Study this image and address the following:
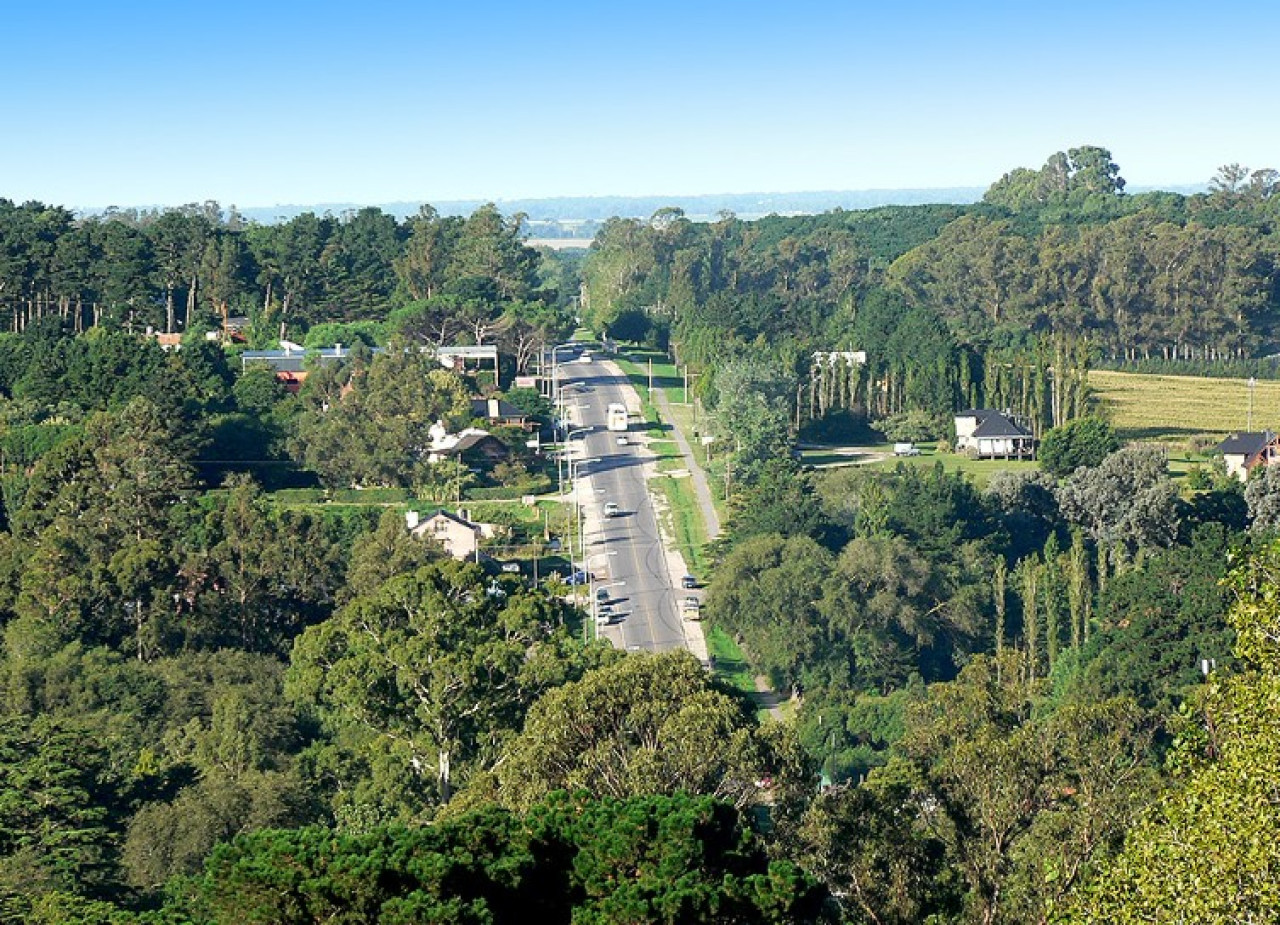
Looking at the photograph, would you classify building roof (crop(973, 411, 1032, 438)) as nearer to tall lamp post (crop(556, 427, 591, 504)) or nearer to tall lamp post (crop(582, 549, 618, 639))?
tall lamp post (crop(556, 427, 591, 504))

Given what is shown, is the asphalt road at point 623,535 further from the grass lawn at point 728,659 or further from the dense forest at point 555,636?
the dense forest at point 555,636

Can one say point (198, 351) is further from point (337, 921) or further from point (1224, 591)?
point (337, 921)

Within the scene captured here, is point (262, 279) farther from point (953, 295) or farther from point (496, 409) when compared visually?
point (953, 295)

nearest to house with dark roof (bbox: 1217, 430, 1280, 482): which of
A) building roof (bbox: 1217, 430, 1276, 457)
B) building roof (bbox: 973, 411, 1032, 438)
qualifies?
building roof (bbox: 1217, 430, 1276, 457)

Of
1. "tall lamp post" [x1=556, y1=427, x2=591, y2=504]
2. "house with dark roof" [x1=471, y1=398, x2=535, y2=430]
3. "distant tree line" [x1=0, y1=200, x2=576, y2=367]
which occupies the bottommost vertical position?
"tall lamp post" [x1=556, y1=427, x2=591, y2=504]

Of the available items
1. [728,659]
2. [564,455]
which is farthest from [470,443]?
[728,659]

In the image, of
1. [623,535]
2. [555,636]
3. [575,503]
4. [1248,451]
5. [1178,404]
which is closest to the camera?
[555,636]
